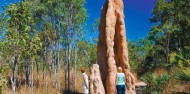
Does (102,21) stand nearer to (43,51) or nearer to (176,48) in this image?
(176,48)

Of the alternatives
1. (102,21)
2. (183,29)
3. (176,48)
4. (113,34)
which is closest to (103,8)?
(102,21)

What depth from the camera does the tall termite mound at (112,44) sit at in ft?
62.6

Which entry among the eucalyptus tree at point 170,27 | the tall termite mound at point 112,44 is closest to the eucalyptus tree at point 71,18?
the eucalyptus tree at point 170,27

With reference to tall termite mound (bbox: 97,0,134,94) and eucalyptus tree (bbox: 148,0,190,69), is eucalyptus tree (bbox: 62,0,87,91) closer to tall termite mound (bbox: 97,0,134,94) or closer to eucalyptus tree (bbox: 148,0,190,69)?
eucalyptus tree (bbox: 148,0,190,69)

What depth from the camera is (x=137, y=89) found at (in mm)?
19359

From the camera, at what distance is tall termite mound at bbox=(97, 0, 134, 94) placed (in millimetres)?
19094

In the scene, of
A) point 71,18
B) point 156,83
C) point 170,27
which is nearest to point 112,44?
point 156,83

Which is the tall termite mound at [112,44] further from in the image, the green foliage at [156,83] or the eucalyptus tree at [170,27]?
the eucalyptus tree at [170,27]

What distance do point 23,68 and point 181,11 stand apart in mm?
16675

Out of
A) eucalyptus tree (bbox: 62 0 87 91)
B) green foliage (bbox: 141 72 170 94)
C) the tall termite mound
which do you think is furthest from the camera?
eucalyptus tree (bbox: 62 0 87 91)

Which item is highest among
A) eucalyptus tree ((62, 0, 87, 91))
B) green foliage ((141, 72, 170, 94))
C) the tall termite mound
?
eucalyptus tree ((62, 0, 87, 91))

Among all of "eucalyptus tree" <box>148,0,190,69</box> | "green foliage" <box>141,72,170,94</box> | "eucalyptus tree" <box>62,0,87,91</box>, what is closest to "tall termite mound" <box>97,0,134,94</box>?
"green foliage" <box>141,72,170,94</box>

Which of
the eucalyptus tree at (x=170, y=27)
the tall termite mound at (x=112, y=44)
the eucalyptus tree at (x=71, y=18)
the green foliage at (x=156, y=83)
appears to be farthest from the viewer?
the eucalyptus tree at (x=71, y=18)

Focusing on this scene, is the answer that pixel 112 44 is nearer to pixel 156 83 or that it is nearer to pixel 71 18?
→ pixel 156 83
